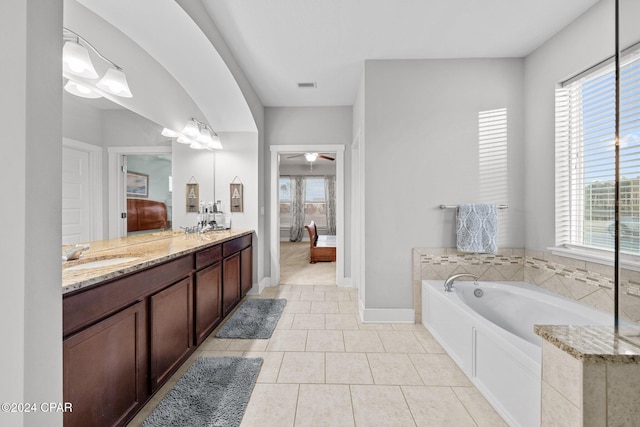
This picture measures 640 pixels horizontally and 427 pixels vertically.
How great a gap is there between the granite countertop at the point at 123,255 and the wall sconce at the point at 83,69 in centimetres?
97

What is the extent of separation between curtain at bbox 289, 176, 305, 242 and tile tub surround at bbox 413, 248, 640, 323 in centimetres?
636

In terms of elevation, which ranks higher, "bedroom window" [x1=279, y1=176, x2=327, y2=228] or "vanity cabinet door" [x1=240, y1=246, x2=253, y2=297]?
"bedroom window" [x1=279, y1=176, x2=327, y2=228]

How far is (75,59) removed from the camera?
4.93 ft

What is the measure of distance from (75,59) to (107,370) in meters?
1.67

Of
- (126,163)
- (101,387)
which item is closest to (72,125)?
(126,163)

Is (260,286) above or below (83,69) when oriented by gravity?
below

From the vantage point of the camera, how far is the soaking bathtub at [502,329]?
1381 millimetres

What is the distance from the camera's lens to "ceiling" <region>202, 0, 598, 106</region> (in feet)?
6.59

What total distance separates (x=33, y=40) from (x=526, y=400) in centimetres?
243

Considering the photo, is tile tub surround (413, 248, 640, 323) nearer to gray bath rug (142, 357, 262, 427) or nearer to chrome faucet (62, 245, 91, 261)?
gray bath rug (142, 357, 262, 427)

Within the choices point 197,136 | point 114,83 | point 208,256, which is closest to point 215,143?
point 197,136

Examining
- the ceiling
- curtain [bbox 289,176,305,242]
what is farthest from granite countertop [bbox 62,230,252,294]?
curtain [bbox 289,176,305,242]

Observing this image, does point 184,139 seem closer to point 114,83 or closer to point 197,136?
point 197,136

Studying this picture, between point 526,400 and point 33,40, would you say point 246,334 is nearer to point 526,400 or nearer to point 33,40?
point 526,400
